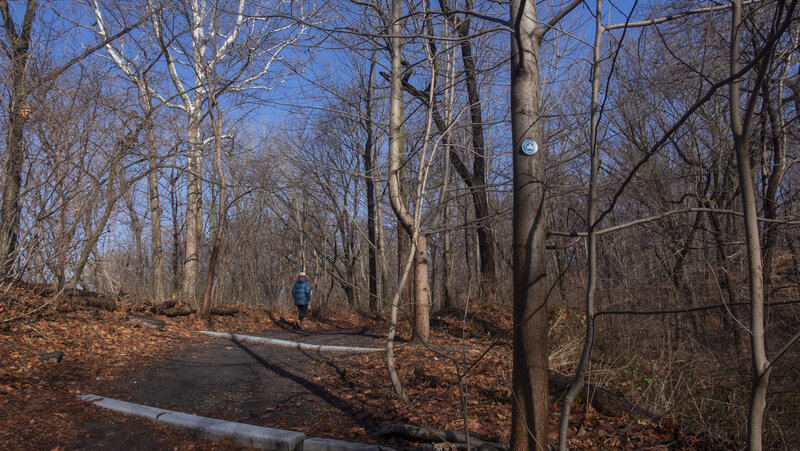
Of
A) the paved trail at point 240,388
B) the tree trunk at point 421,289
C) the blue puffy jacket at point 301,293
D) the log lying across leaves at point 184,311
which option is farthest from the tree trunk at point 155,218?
the tree trunk at point 421,289

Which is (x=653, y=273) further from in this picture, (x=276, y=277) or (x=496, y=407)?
(x=276, y=277)

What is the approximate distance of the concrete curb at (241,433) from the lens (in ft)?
15.3

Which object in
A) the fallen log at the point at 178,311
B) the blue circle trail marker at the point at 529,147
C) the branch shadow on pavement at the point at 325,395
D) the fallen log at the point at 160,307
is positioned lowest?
the branch shadow on pavement at the point at 325,395

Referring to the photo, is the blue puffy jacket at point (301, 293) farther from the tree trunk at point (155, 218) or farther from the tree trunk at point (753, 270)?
the tree trunk at point (753, 270)

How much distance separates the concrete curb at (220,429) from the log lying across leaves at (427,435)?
0.83 meters

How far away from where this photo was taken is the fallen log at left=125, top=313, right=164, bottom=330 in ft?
34.6

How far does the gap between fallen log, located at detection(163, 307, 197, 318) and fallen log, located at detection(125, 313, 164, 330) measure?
68cm

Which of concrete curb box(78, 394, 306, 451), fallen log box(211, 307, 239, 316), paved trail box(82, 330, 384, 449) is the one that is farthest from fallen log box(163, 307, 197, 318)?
concrete curb box(78, 394, 306, 451)

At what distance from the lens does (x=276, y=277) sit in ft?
112

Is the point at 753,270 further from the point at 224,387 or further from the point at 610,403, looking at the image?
the point at 224,387

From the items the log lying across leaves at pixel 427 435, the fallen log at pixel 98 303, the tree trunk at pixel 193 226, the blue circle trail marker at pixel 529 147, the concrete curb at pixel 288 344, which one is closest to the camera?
the blue circle trail marker at pixel 529 147

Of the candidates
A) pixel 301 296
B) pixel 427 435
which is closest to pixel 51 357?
pixel 427 435

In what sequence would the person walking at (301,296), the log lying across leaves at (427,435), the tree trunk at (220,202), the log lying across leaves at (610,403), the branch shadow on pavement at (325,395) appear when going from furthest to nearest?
the person walking at (301,296)
the tree trunk at (220,202)
the branch shadow on pavement at (325,395)
the log lying across leaves at (610,403)
the log lying across leaves at (427,435)

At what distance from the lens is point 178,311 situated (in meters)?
12.3
